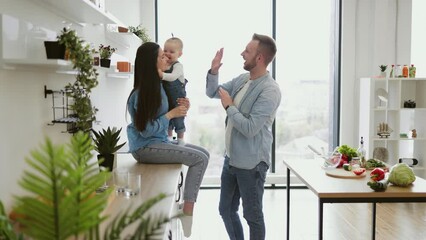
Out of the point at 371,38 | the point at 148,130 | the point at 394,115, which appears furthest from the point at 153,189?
the point at 371,38

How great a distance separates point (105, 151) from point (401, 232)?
122 inches

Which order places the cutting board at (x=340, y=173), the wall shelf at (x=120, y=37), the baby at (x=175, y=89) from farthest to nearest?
the wall shelf at (x=120, y=37), the baby at (x=175, y=89), the cutting board at (x=340, y=173)

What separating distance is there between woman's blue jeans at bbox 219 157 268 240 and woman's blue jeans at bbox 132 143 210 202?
289mm

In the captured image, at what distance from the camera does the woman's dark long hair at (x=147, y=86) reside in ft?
8.70

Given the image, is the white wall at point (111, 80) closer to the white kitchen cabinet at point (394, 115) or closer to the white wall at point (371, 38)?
the white wall at point (371, 38)

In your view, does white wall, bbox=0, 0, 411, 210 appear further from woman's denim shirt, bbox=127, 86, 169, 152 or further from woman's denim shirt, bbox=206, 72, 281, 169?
woman's denim shirt, bbox=206, 72, 281, 169

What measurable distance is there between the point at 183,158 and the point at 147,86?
50 centimetres

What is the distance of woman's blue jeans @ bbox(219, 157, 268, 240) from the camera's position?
2.92 m

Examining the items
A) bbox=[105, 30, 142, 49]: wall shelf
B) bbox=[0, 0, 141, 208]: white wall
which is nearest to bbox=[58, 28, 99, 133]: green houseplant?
bbox=[0, 0, 141, 208]: white wall

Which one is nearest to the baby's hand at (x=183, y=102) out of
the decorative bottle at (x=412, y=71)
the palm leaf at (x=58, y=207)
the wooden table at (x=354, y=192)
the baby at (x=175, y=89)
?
the baby at (x=175, y=89)


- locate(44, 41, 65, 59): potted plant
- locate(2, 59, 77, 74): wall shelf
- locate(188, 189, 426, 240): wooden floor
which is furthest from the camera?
locate(188, 189, 426, 240): wooden floor

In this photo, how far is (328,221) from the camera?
471 centimetres

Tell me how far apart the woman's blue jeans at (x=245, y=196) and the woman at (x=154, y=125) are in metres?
0.28

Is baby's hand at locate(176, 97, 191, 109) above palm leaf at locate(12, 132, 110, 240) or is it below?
above
